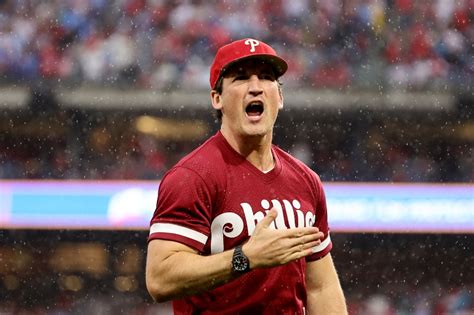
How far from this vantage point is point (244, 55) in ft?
9.72

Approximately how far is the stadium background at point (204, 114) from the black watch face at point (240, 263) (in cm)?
493

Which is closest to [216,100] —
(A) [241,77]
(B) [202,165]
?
(A) [241,77]

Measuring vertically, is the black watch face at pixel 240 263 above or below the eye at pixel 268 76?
below

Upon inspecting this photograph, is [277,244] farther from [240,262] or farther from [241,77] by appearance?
[241,77]

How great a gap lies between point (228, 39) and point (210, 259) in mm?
6061

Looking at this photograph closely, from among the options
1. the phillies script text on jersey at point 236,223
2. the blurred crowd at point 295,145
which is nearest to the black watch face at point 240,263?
the phillies script text on jersey at point 236,223

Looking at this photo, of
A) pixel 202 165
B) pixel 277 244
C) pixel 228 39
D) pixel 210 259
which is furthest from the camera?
pixel 228 39

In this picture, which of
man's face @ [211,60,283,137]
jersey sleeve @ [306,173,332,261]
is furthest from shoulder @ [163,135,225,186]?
jersey sleeve @ [306,173,332,261]

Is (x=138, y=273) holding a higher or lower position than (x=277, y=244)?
higher

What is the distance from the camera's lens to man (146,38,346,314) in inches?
106

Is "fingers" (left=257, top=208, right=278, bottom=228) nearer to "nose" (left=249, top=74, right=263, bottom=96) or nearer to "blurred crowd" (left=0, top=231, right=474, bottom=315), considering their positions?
"nose" (left=249, top=74, right=263, bottom=96)

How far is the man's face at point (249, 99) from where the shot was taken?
2.97 m

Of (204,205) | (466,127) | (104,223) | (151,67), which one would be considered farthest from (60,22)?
(204,205)

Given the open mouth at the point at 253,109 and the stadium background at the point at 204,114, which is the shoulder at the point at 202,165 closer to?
the open mouth at the point at 253,109
